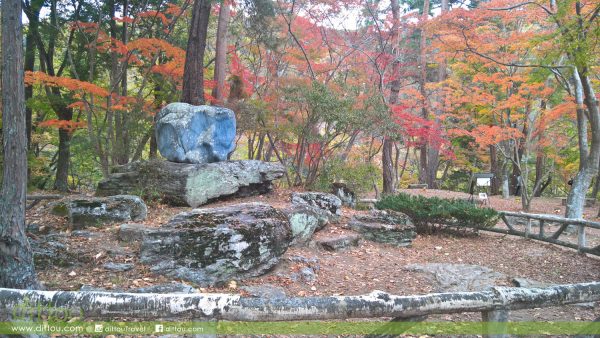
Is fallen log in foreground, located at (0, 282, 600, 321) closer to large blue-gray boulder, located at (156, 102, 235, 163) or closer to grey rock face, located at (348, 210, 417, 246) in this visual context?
grey rock face, located at (348, 210, 417, 246)

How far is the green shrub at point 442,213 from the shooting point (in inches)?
345

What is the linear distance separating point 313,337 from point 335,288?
1467 mm

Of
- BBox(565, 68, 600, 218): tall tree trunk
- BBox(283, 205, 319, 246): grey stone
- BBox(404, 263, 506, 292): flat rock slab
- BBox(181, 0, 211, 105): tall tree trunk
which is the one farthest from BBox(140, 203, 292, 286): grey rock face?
BBox(565, 68, 600, 218): tall tree trunk

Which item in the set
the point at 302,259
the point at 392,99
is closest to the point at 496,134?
the point at 392,99

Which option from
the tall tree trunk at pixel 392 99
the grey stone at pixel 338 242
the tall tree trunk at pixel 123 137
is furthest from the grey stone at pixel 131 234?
the tall tree trunk at pixel 392 99

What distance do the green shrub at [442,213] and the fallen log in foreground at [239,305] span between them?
6513 millimetres

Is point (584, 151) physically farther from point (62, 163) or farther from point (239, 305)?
point (62, 163)

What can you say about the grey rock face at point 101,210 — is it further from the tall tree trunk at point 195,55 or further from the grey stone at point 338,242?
the tall tree trunk at point 195,55

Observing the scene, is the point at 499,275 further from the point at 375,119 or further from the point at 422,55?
the point at 422,55

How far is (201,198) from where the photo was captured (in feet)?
25.1

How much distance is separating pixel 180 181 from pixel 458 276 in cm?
529

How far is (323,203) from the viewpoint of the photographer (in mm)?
8375

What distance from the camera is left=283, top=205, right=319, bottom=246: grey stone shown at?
6816mm

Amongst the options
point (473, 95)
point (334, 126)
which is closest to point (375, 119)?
point (334, 126)
